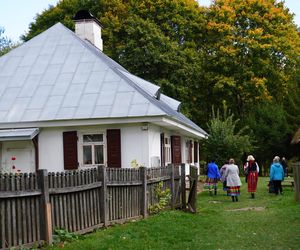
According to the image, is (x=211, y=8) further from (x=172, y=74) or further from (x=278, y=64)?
(x=172, y=74)

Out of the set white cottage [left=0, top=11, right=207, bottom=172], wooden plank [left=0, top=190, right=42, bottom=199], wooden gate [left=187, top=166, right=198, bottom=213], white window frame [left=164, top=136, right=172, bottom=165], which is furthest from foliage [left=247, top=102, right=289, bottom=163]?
wooden plank [left=0, top=190, right=42, bottom=199]

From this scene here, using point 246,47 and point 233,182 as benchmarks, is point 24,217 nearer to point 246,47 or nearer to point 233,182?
point 233,182

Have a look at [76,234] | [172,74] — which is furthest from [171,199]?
[172,74]

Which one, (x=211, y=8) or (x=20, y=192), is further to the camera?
(x=211, y=8)

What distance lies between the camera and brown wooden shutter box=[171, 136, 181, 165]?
979 inches

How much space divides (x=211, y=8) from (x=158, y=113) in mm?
25775

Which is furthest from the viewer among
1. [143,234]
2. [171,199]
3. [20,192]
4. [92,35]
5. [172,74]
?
[172,74]

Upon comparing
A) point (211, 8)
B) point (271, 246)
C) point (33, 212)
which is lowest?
point (271, 246)

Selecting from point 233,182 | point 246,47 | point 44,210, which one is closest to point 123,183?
point 44,210

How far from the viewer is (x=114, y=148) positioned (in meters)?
19.2

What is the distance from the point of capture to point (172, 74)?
114 feet

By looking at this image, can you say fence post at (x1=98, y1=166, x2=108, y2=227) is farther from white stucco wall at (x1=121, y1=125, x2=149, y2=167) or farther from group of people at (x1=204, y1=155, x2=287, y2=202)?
group of people at (x1=204, y1=155, x2=287, y2=202)

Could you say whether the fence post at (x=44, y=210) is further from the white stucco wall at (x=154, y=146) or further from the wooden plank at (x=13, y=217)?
the white stucco wall at (x=154, y=146)

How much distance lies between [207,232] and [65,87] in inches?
433
